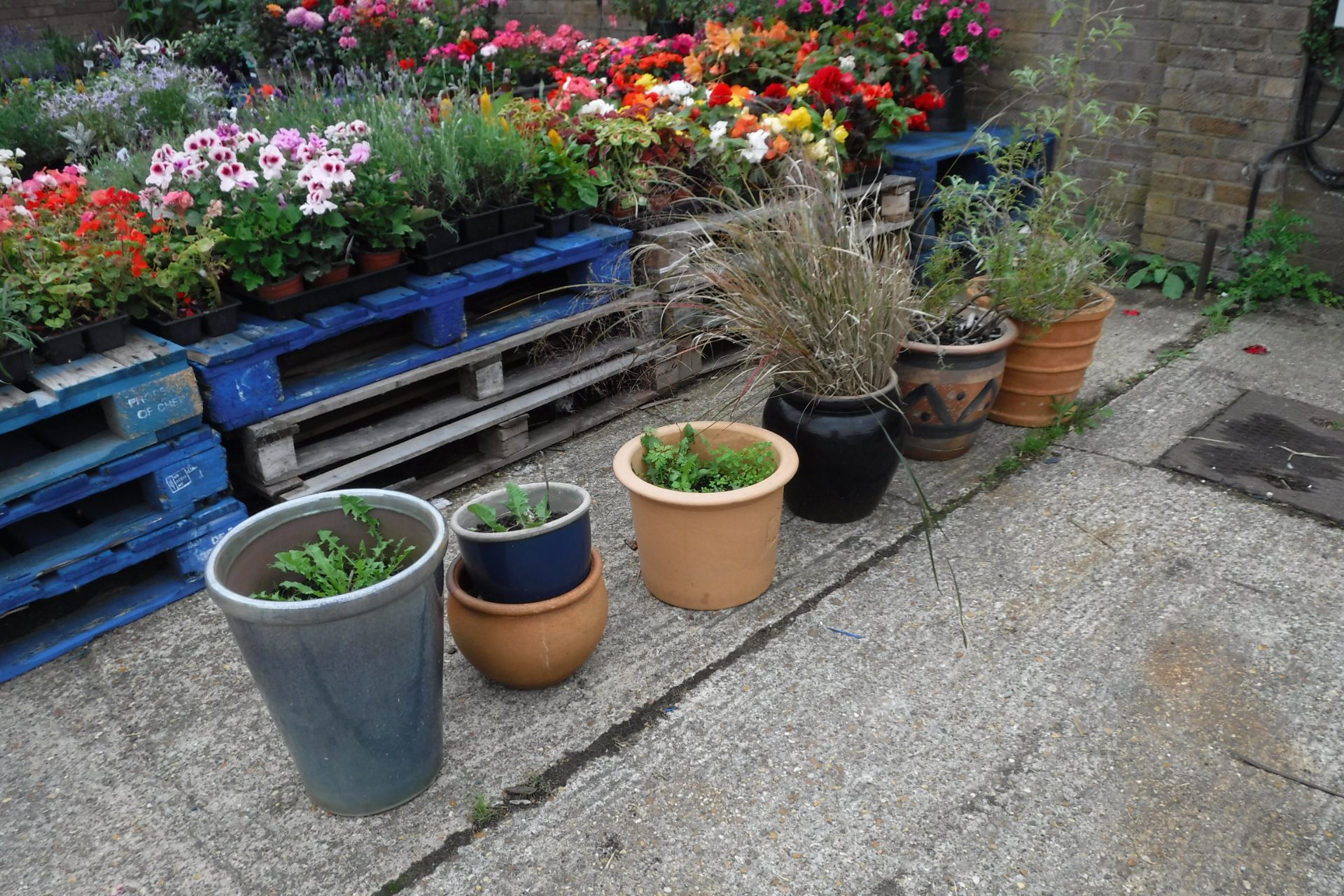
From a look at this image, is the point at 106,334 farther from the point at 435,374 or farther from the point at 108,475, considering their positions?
the point at 435,374

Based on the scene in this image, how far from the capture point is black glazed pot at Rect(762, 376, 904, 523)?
10.3 feet

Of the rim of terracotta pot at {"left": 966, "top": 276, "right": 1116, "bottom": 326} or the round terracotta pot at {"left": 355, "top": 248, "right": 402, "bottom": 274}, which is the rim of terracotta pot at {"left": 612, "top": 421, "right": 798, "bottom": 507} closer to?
the round terracotta pot at {"left": 355, "top": 248, "right": 402, "bottom": 274}

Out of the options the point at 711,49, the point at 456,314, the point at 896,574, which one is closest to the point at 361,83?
the point at 711,49

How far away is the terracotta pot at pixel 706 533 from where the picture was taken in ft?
9.30

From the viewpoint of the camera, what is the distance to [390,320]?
354 cm

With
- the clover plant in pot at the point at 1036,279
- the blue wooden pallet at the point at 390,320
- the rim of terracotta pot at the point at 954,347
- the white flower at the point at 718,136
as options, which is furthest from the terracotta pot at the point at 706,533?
the white flower at the point at 718,136

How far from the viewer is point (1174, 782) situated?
2.35 meters

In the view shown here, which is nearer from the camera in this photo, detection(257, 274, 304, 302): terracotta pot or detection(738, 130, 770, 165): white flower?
detection(257, 274, 304, 302): terracotta pot

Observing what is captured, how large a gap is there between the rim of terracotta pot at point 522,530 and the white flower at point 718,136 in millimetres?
2016

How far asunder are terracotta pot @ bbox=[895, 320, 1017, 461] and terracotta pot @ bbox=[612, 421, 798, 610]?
0.70 meters

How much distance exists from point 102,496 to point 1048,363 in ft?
10.8

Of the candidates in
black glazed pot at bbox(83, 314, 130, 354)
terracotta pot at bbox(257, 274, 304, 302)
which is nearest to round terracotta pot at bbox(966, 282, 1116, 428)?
terracotta pot at bbox(257, 274, 304, 302)

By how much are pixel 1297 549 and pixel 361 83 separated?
16.3 ft

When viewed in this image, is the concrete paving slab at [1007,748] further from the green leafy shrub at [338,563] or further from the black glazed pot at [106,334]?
the black glazed pot at [106,334]
